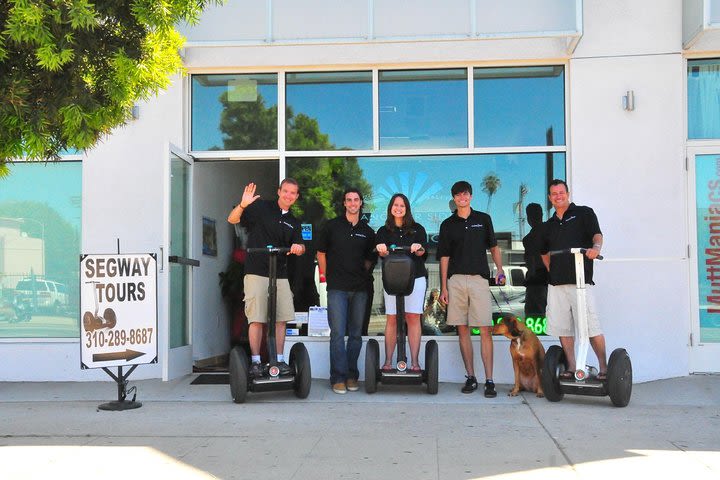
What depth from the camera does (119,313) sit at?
7.65m

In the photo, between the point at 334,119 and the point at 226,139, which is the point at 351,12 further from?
the point at 226,139

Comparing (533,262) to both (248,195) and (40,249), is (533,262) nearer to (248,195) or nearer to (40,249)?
(248,195)

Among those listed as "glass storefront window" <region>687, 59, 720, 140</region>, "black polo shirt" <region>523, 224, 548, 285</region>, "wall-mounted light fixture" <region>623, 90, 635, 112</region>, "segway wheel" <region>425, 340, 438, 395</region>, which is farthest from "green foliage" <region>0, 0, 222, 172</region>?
"glass storefront window" <region>687, 59, 720, 140</region>

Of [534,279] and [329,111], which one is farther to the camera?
[329,111]

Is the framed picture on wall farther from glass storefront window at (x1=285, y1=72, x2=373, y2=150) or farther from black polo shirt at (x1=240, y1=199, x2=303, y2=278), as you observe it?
black polo shirt at (x1=240, y1=199, x2=303, y2=278)

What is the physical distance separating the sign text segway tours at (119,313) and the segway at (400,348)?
6.73 feet

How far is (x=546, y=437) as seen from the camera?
20.7 ft

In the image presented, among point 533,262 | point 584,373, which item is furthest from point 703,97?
point 584,373

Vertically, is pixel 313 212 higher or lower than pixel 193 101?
lower

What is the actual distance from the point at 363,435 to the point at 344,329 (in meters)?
1.97

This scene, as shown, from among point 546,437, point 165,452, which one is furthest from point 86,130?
point 546,437

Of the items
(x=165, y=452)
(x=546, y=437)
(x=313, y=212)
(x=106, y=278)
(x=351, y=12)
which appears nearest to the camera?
(x=165, y=452)

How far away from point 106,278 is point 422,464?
3588 millimetres

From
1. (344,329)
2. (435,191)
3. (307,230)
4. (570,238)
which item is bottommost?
(344,329)
